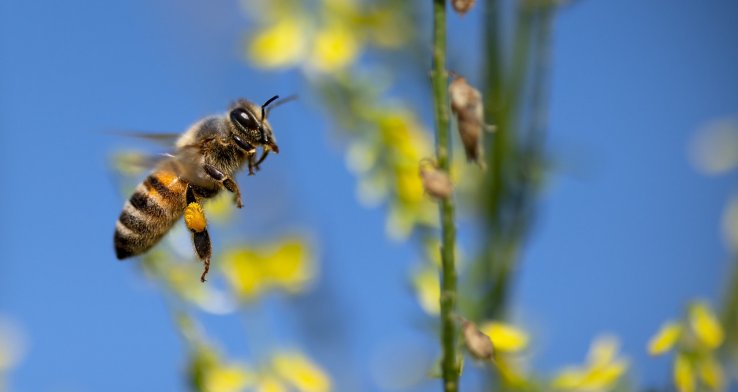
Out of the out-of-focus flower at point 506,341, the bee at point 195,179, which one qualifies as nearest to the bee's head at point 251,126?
the bee at point 195,179

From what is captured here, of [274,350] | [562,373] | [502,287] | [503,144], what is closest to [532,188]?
[503,144]

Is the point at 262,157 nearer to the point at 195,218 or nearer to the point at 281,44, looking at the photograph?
the point at 195,218

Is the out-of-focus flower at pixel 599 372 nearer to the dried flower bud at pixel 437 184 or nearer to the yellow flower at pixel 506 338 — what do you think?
the yellow flower at pixel 506 338

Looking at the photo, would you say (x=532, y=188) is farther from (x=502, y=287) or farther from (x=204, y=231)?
(x=204, y=231)

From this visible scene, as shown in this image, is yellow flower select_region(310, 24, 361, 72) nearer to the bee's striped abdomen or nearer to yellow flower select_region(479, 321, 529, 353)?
the bee's striped abdomen

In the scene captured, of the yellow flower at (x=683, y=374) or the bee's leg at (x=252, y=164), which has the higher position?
the bee's leg at (x=252, y=164)

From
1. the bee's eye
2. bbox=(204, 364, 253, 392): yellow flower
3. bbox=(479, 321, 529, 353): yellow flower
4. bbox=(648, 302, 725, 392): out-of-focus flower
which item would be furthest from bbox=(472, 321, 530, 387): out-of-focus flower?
the bee's eye
